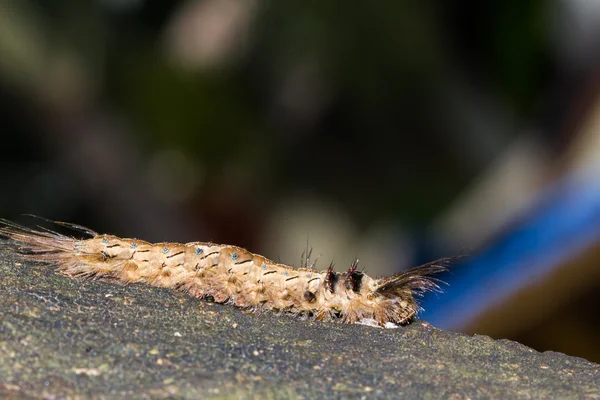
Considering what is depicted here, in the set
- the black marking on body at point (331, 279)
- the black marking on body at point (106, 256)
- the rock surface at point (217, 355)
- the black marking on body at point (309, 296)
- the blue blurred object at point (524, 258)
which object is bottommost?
the rock surface at point (217, 355)

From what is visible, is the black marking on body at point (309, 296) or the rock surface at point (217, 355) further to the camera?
the black marking on body at point (309, 296)

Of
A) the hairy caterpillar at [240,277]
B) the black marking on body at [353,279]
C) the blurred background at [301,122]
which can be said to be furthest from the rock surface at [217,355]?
the blurred background at [301,122]

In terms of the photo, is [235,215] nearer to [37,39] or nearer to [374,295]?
[37,39]

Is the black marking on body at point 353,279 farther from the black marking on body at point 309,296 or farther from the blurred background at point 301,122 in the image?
the blurred background at point 301,122

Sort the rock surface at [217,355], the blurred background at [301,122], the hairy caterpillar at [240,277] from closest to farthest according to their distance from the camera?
the rock surface at [217,355] < the hairy caterpillar at [240,277] < the blurred background at [301,122]

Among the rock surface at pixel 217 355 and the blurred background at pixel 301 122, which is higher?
the blurred background at pixel 301 122

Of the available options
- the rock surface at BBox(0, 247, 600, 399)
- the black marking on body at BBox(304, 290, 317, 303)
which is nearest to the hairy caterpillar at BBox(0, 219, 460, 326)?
the black marking on body at BBox(304, 290, 317, 303)
